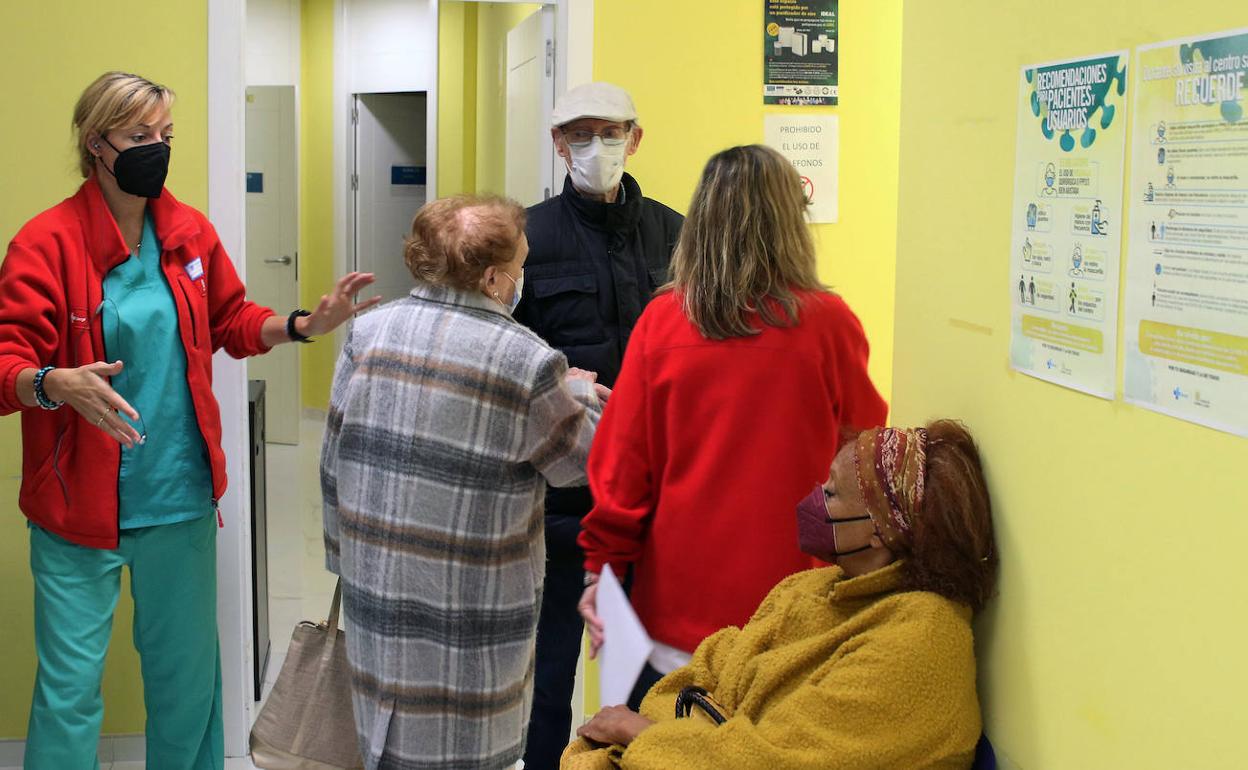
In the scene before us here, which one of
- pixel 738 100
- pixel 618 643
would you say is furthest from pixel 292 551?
pixel 618 643

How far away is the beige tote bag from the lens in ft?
8.40

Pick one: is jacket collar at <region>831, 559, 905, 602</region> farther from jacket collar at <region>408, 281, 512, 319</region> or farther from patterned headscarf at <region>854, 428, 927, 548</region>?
jacket collar at <region>408, 281, 512, 319</region>

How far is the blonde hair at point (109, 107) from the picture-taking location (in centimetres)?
271

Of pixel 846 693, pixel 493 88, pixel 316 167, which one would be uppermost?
pixel 493 88

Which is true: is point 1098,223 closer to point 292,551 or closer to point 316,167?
point 292,551

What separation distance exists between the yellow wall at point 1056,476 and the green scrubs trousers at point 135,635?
168cm

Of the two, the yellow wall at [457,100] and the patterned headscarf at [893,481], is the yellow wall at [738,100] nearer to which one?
the patterned headscarf at [893,481]

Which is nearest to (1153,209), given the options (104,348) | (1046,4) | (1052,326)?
(1052,326)

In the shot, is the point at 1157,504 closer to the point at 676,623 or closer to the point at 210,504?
the point at 676,623

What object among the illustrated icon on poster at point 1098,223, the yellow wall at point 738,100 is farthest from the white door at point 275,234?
the illustrated icon on poster at point 1098,223

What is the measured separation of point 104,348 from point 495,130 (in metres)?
3.55

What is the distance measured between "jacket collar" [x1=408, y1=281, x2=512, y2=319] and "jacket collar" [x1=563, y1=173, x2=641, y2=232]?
780 mm

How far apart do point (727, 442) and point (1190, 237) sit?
0.93 metres

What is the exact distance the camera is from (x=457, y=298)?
7.56 feet
